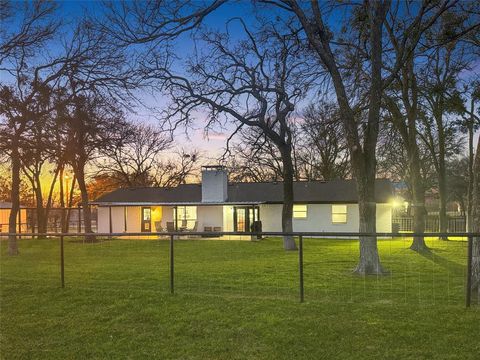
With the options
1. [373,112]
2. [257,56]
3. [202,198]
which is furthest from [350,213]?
[373,112]

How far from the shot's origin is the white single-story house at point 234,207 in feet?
101

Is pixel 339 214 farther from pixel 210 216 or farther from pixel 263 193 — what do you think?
pixel 210 216

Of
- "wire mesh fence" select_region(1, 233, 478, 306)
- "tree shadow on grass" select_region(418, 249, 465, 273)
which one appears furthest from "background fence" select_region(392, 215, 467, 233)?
"tree shadow on grass" select_region(418, 249, 465, 273)

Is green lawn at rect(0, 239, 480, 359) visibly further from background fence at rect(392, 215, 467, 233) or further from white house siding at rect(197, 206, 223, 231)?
background fence at rect(392, 215, 467, 233)

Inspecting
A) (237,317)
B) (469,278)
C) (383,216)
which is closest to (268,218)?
(383,216)

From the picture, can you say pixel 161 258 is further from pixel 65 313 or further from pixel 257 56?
pixel 257 56

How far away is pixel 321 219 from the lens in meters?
31.0

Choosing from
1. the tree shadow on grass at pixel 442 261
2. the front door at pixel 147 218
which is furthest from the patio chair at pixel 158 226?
the tree shadow on grass at pixel 442 261

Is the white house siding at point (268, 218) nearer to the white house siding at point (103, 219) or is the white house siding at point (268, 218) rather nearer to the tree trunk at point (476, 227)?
the white house siding at point (103, 219)

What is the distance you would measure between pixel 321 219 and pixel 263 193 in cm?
457

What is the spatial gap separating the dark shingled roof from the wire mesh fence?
1486 cm

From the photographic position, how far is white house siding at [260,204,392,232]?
30203 millimetres

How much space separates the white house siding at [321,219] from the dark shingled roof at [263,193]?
0.54 m

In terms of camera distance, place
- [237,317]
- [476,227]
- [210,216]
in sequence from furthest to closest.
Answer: [210,216] → [476,227] → [237,317]
